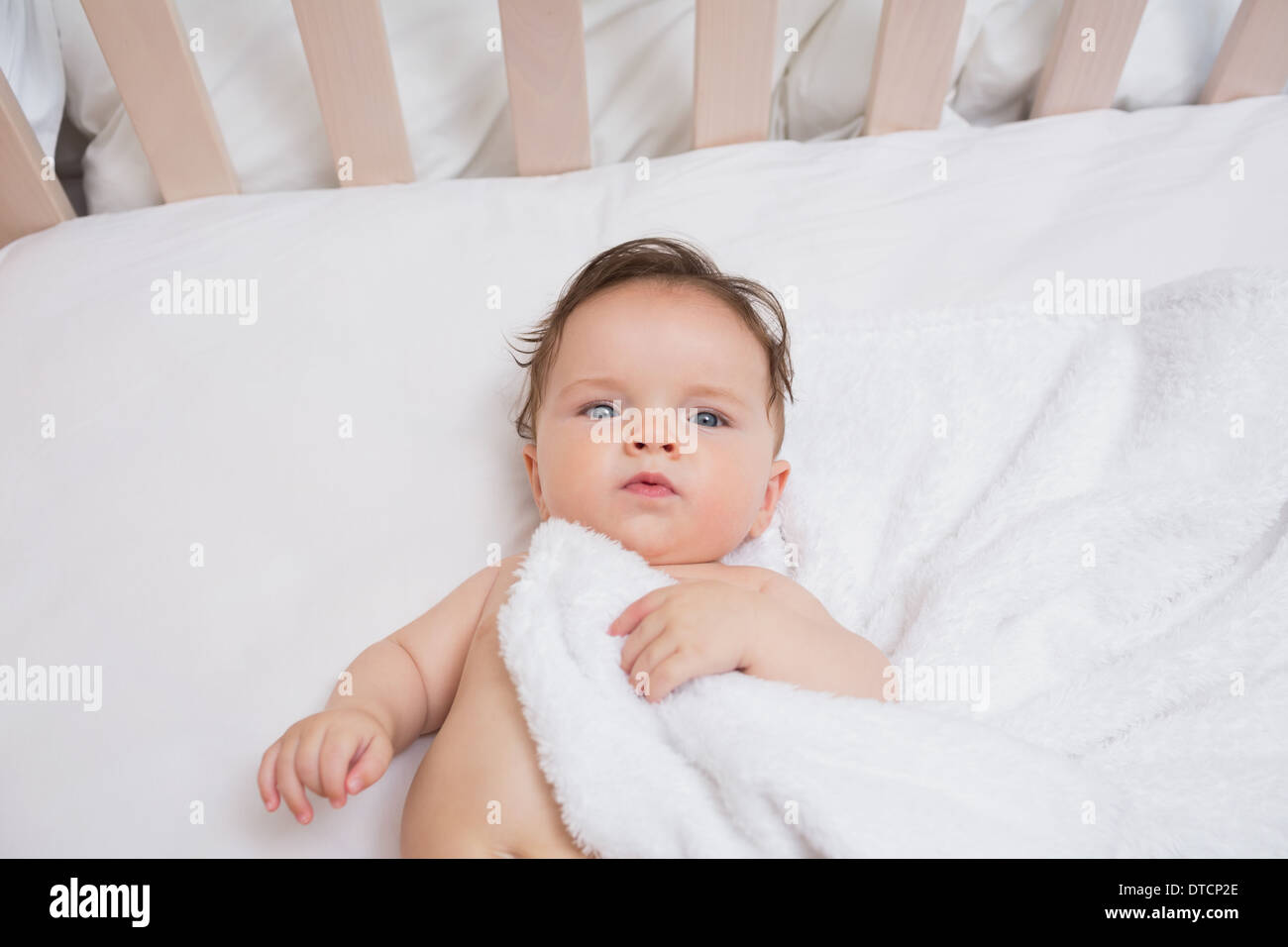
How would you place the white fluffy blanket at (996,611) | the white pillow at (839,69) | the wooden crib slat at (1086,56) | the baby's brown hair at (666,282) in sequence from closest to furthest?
the white fluffy blanket at (996,611) → the baby's brown hair at (666,282) → the wooden crib slat at (1086,56) → the white pillow at (839,69)

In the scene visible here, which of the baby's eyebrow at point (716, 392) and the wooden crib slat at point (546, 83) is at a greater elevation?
the wooden crib slat at point (546, 83)

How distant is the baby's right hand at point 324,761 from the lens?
789mm

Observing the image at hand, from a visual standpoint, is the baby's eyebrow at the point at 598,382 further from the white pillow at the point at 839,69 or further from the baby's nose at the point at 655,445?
the white pillow at the point at 839,69

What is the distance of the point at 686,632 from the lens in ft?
2.65

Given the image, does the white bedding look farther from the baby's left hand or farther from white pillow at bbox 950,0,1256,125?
the baby's left hand

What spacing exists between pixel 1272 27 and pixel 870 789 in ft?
4.38

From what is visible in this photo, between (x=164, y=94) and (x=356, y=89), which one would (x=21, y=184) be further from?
(x=356, y=89)

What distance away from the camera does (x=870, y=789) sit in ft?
2.40

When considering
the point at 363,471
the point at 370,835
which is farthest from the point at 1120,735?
the point at 363,471

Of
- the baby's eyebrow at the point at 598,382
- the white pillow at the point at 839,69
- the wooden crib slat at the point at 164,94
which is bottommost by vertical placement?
the baby's eyebrow at the point at 598,382

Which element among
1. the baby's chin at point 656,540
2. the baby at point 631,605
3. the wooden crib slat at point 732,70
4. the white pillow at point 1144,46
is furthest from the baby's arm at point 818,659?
the white pillow at point 1144,46

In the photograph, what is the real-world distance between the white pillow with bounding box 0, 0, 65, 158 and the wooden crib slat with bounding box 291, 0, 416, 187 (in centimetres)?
41

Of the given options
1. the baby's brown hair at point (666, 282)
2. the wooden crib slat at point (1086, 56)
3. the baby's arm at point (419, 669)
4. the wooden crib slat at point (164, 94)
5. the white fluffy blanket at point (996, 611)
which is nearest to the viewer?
the white fluffy blanket at point (996, 611)

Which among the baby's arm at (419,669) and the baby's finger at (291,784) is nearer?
the baby's finger at (291,784)
